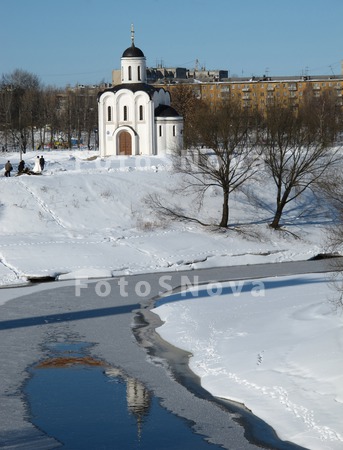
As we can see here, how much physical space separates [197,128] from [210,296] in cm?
1505

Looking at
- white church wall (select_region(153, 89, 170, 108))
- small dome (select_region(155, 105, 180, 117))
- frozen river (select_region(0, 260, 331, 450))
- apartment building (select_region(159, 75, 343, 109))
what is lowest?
frozen river (select_region(0, 260, 331, 450))

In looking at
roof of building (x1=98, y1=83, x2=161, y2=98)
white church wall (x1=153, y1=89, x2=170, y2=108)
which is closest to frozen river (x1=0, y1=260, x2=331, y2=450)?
roof of building (x1=98, y1=83, x2=161, y2=98)

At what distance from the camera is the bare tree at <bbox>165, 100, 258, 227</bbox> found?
37156 mm

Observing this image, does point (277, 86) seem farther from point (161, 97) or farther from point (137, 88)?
point (137, 88)

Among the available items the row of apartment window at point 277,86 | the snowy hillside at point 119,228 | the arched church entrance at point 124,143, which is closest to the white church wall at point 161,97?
the arched church entrance at point 124,143

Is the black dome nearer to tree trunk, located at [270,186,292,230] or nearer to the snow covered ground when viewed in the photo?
the snow covered ground

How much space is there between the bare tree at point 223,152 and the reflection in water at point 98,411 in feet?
64.4

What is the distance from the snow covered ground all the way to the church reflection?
113 cm

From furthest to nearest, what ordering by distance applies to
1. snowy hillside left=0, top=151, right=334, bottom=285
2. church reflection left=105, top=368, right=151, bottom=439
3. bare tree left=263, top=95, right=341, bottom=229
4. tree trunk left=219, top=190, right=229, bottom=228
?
bare tree left=263, top=95, right=341, bottom=229 → tree trunk left=219, top=190, right=229, bottom=228 → snowy hillside left=0, top=151, right=334, bottom=285 → church reflection left=105, top=368, right=151, bottom=439

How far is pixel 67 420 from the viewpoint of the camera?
47.0ft

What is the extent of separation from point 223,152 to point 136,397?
22.5 m

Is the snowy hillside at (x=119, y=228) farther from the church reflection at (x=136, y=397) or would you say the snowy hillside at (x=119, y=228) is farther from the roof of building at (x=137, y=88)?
the church reflection at (x=136, y=397)

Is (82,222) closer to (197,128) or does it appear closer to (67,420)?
(197,128)

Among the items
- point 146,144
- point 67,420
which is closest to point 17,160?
point 146,144
